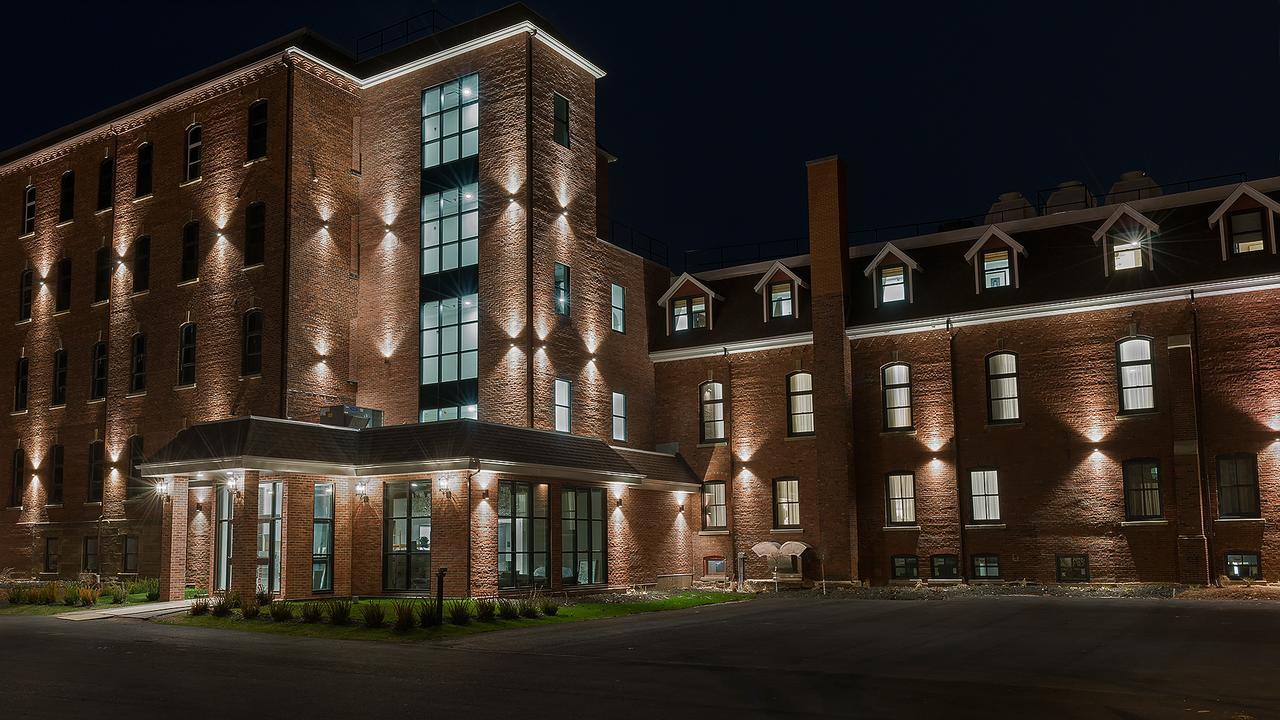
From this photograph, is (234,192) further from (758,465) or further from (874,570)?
(874,570)

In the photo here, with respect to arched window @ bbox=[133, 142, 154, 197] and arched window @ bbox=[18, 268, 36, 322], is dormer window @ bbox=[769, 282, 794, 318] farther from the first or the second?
arched window @ bbox=[18, 268, 36, 322]

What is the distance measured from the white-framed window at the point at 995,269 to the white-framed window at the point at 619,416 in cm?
1188

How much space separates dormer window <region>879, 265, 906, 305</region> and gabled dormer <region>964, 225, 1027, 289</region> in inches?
83.3

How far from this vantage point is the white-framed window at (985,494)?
31.9m

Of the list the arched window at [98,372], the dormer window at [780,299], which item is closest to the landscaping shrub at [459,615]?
the dormer window at [780,299]

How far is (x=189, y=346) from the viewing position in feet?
109

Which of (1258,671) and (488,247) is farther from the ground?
(488,247)

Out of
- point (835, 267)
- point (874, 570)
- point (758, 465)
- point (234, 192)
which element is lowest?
point (874, 570)

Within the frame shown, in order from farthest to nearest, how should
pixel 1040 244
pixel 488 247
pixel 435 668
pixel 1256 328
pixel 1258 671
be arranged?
pixel 1040 244 → pixel 488 247 → pixel 1256 328 → pixel 435 668 → pixel 1258 671

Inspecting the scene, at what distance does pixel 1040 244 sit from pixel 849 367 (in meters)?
6.84

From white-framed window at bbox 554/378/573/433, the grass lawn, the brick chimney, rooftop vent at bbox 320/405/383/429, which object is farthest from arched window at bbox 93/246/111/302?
the brick chimney

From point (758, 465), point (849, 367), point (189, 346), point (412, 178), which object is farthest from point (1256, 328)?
point (189, 346)

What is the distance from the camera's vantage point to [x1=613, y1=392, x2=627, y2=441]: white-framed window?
35062mm

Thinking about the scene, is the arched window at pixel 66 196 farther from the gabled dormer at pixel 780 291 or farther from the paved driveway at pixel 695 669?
the gabled dormer at pixel 780 291
